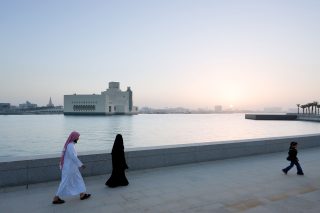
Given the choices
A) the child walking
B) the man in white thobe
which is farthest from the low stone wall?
the child walking

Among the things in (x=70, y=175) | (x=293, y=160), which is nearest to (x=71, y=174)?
(x=70, y=175)

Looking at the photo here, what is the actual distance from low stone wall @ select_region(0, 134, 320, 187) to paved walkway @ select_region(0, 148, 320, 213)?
0.26 meters

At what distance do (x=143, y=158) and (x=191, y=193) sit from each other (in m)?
2.67

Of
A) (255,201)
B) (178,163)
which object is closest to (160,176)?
(178,163)

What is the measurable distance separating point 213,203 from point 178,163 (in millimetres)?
3823

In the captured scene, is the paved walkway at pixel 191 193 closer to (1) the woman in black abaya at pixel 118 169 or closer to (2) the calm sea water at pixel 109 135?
(1) the woman in black abaya at pixel 118 169

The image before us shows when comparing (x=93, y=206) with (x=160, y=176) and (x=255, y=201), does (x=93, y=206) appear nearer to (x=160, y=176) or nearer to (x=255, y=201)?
(x=160, y=176)

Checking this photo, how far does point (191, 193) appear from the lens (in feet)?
21.5

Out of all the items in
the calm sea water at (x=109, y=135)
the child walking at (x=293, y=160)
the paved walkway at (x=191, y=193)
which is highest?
the child walking at (x=293, y=160)

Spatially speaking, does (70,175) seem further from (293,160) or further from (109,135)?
(109,135)

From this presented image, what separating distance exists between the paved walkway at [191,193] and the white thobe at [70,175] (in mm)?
262

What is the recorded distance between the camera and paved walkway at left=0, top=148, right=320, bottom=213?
559 centimetres

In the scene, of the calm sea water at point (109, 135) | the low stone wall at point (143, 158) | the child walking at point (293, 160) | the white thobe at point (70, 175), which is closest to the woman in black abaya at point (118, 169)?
the white thobe at point (70, 175)

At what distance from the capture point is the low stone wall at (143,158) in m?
6.89
